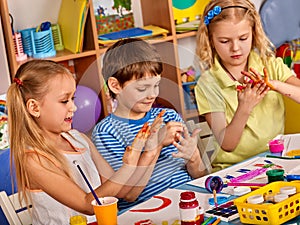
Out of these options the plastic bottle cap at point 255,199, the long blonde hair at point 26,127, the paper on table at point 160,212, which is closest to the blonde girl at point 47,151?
the long blonde hair at point 26,127

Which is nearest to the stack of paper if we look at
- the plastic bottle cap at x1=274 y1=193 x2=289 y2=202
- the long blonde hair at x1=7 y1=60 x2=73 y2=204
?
the long blonde hair at x1=7 y1=60 x2=73 y2=204

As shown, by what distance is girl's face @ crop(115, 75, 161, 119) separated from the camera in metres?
1.62

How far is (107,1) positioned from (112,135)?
1.35 metres

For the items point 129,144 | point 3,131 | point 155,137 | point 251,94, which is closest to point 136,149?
point 155,137

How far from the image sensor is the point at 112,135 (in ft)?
5.83

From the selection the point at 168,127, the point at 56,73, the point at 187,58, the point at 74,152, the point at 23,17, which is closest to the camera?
the point at 168,127

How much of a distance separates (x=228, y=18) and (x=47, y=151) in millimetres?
778

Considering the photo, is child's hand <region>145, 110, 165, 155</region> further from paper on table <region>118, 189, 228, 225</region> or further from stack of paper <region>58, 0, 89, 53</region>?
stack of paper <region>58, 0, 89, 53</region>

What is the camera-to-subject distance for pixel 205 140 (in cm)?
178

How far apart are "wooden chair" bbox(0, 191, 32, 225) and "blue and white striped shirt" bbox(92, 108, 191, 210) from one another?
10.4 inches

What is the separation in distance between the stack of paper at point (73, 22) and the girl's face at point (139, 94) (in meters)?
1.06

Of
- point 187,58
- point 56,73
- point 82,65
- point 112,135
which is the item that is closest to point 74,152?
point 112,135

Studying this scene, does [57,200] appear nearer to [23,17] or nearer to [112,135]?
[112,135]

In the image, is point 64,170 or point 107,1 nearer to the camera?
point 64,170
